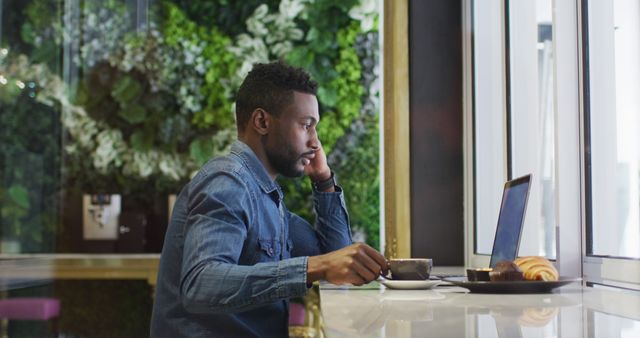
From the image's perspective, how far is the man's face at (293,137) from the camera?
226 centimetres

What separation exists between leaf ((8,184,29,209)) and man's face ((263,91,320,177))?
3115mm

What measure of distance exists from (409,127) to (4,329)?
2515mm

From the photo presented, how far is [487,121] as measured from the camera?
3.70 m

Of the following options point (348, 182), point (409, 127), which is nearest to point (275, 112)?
point (409, 127)

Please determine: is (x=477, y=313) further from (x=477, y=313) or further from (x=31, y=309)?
(x=31, y=309)

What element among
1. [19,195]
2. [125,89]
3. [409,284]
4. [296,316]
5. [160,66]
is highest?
[160,66]

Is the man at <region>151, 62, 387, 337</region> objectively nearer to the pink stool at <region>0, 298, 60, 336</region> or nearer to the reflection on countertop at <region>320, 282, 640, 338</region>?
the reflection on countertop at <region>320, 282, 640, 338</region>

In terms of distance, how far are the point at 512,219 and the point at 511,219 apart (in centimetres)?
1

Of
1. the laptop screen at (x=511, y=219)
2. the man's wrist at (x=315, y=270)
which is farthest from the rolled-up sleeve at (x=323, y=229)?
the man's wrist at (x=315, y=270)

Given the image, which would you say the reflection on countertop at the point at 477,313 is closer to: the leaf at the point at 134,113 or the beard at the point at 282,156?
the beard at the point at 282,156

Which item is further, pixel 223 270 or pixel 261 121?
pixel 261 121

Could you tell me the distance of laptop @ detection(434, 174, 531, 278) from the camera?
2232 millimetres

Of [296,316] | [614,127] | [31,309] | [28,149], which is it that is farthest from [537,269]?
[28,149]

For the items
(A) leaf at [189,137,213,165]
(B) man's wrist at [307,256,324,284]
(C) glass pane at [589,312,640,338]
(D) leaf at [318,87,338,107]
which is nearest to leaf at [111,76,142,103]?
(A) leaf at [189,137,213,165]
